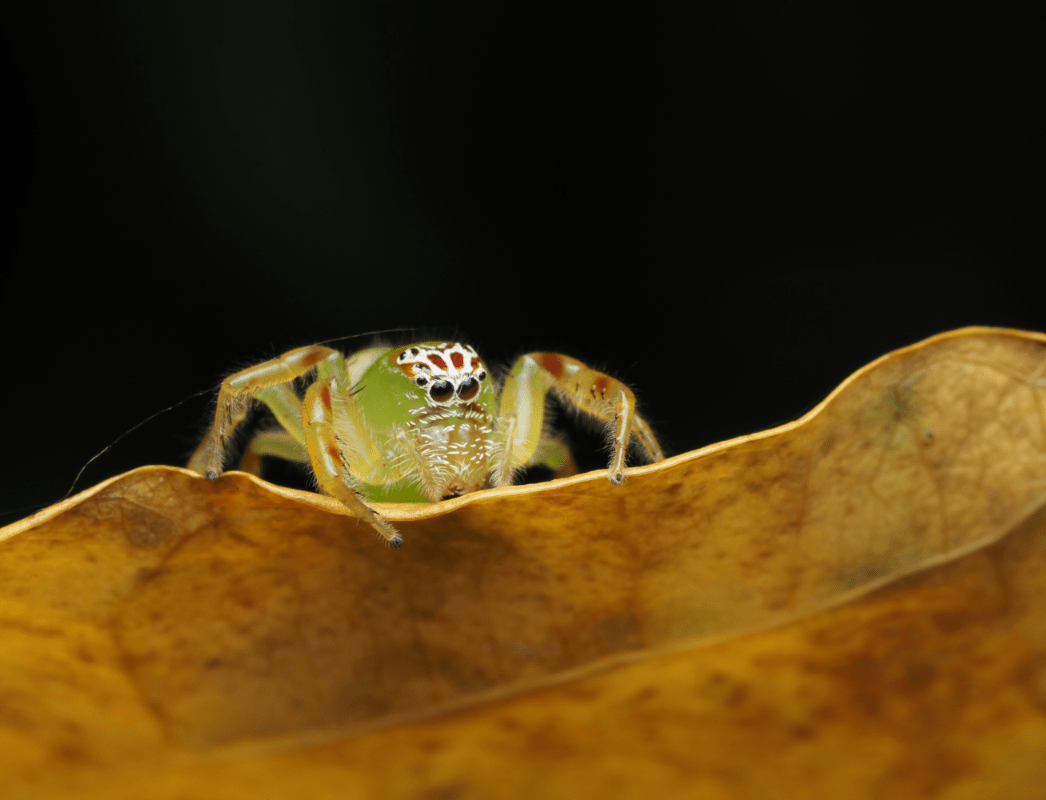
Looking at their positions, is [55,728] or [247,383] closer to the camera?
[55,728]

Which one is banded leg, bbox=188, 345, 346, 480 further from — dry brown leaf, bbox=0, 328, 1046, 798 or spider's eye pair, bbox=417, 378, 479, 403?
dry brown leaf, bbox=0, 328, 1046, 798

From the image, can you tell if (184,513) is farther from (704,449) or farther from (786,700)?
(786,700)

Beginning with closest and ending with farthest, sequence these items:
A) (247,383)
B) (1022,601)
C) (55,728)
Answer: (1022,601)
(55,728)
(247,383)

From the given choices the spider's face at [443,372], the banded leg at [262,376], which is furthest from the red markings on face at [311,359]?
the spider's face at [443,372]

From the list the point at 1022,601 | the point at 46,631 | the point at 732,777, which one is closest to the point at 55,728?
the point at 46,631

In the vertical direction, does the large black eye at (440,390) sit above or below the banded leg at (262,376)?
below

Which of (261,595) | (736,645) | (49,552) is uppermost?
(49,552)

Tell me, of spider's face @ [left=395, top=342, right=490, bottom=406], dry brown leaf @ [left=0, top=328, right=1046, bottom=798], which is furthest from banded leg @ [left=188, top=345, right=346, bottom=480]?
dry brown leaf @ [left=0, top=328, right=1046, bottom=798]

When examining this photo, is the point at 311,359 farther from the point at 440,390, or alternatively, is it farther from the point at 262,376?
the point at 440,390

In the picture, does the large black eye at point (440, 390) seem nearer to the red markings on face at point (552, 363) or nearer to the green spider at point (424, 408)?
the green spider at point (424, 408)
